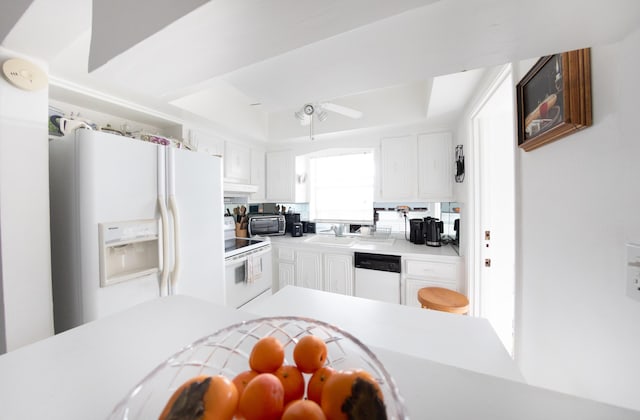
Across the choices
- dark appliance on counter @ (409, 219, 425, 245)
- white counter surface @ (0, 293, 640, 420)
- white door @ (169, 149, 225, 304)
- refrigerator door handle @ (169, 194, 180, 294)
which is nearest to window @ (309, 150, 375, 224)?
dark appliance on counter @ (409, 219, 425, 245)

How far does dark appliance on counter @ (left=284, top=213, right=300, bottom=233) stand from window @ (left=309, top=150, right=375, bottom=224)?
28 cm

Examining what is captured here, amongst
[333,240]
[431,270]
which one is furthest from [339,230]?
[431,270]

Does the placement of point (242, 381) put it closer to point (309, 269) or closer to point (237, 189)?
point (309, 269)

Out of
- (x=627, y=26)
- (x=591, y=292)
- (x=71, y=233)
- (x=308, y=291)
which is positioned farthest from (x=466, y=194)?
(x=71, y=233)

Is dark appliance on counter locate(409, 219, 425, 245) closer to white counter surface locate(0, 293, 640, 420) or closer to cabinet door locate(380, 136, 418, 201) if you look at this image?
cabinet door locate(380, 136, 418, 201)

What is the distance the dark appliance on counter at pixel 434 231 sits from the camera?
91.7 inches

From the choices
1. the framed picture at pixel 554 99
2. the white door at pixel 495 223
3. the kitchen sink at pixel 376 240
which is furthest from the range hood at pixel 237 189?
the framed picture at pixel 554 99

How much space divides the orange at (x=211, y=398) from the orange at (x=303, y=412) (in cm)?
6

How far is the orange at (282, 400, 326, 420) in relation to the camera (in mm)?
216

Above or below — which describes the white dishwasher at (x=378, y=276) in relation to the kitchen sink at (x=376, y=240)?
below

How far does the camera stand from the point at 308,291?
1042mm

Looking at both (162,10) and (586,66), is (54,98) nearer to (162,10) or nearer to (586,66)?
(162,10)

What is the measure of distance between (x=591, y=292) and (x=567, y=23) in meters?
0.67

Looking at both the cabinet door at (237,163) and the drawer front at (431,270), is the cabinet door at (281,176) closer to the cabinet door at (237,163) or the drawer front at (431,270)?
the cabinet door at (237,163)
